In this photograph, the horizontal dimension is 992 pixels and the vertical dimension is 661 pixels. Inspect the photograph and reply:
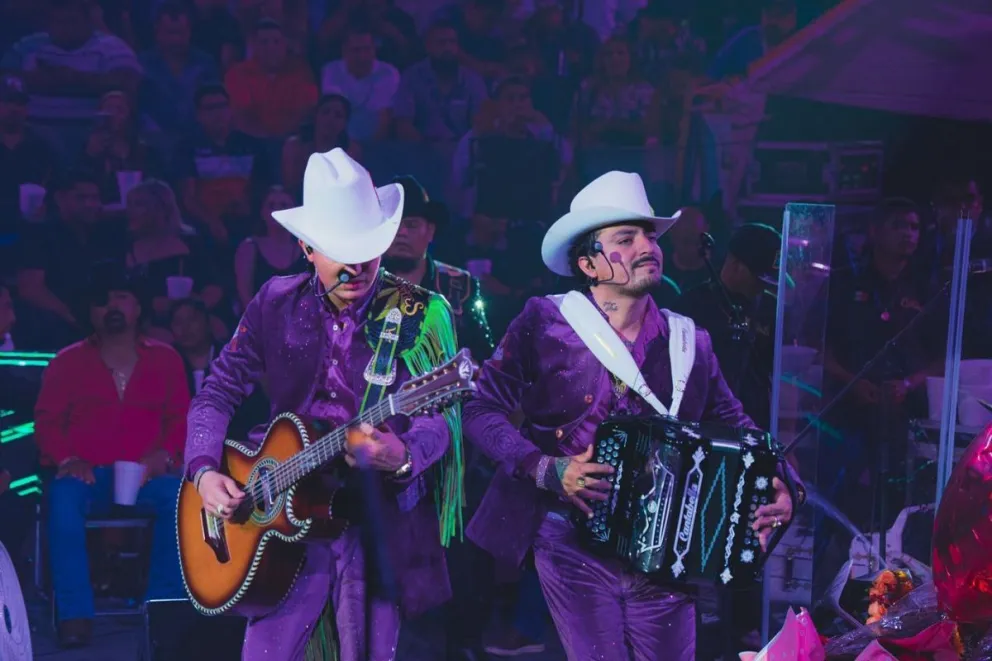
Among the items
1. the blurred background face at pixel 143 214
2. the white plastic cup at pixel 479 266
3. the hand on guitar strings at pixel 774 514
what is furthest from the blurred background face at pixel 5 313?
the hand on guitar strings at pixel 774 514

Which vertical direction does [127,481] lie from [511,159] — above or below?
below

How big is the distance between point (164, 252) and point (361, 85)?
5.21ft

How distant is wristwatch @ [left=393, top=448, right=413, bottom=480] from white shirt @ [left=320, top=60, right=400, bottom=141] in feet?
12.6

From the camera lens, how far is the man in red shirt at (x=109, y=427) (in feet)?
20.1

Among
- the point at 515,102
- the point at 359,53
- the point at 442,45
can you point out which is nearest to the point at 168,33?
the point at 359,53

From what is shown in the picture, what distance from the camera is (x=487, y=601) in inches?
235

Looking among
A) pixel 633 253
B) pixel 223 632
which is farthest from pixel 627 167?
pixel 223 632

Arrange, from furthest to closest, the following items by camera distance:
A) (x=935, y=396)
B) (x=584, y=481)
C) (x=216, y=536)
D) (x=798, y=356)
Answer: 1. (x=935, y=396)
2. (x=798, y=356)
3. (x=216, y=536)
4. (x=584, y=481)

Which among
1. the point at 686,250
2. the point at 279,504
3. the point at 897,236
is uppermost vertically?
the point at 897,236

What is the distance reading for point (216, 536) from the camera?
4082mm

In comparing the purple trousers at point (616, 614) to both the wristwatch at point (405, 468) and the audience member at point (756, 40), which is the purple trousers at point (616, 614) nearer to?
the wristwatch at point (405, 468)

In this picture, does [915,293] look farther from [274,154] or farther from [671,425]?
[274,154]

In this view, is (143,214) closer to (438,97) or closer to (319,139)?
(319,139)

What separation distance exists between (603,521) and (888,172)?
14.4 feet
